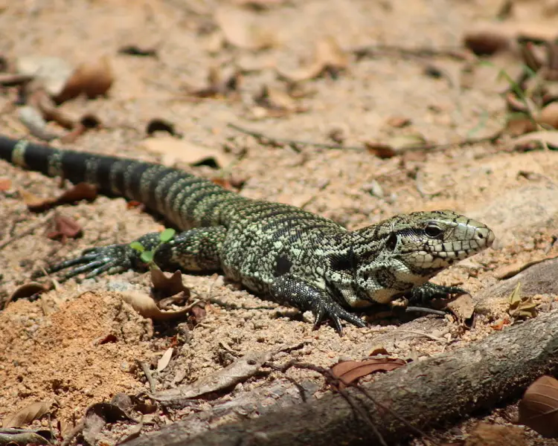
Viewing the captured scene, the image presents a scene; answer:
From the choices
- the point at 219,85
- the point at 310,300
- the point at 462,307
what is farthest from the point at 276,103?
the point at 462,307

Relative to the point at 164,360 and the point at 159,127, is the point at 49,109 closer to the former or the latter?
the point at 159,127

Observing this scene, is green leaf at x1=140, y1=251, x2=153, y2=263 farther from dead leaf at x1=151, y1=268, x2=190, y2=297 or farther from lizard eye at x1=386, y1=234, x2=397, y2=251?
lizard eye at x1=386, y1=234, x2=397, y2=251

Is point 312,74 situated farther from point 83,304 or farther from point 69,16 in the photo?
point 83,304

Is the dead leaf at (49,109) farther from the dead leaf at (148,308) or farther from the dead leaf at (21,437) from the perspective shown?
the dead leaf at (21,437)

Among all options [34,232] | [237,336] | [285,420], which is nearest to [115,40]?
[34,232]

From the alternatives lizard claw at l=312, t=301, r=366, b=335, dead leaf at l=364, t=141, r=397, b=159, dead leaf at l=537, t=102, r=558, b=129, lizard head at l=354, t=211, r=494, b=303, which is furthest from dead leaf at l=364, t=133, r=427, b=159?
lizard claw at l=312, t=301, r=366, b=335
